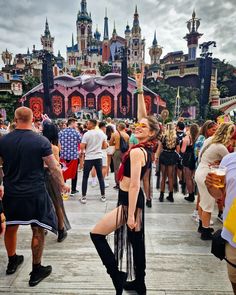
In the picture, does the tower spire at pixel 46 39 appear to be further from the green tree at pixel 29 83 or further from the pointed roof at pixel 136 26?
the green tree at pixel 29 83

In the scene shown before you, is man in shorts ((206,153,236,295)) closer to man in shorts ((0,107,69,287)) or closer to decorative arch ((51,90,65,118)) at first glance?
man in shorts ((0,107,69,287))

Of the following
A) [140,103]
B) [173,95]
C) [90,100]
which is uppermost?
[173,95]

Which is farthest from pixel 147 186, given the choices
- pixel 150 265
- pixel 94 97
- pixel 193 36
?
pixel 193 36

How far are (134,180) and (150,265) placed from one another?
128cm

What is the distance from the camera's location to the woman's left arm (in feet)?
7.08

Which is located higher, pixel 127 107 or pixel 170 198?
pixel 127 107

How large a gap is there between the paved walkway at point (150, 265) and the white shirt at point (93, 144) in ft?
4.78

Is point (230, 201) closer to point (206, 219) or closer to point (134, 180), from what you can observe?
point (134, 180)

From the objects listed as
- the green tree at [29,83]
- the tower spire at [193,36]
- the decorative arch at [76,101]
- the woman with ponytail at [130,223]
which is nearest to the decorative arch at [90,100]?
the decorative arch at [76,101]

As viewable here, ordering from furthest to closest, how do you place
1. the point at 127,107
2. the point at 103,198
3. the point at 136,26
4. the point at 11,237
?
the point at 136,26
the point at 127,107
the point at 103,198
the point at 11,237

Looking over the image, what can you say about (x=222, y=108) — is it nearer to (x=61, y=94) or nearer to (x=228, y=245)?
(x=61, y=94)

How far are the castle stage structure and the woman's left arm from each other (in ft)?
124

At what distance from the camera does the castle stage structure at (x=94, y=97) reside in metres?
39.7

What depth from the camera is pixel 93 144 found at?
17.5ft
